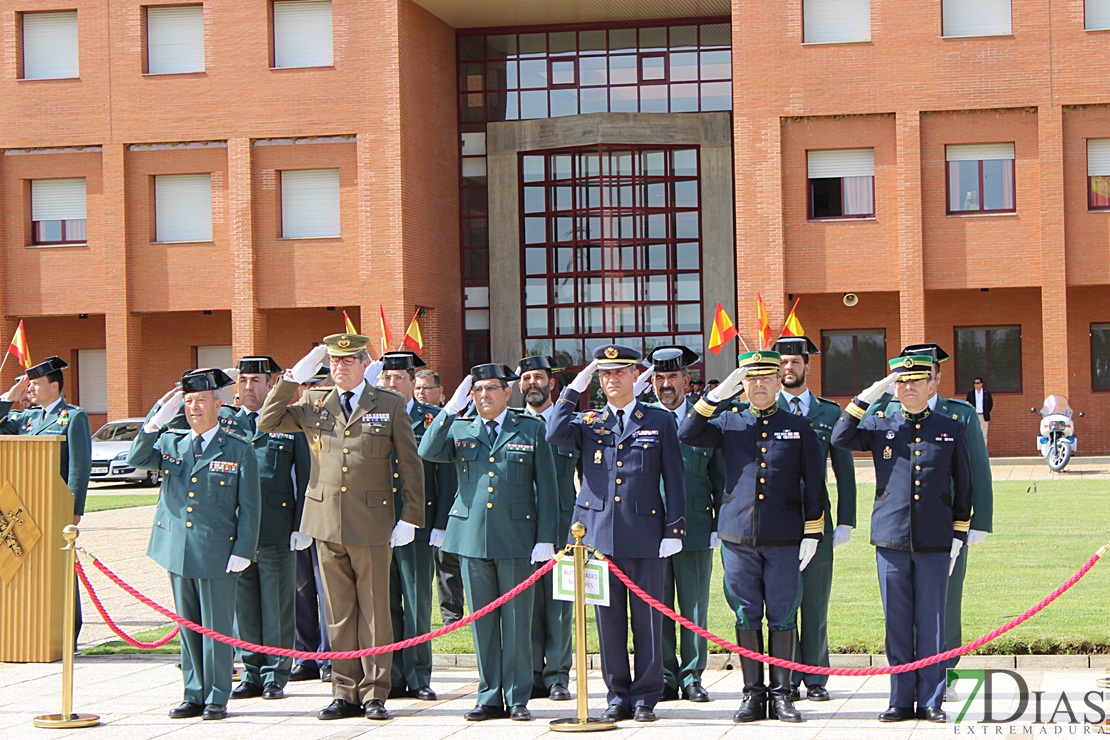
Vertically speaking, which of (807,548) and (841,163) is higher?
(841,163)

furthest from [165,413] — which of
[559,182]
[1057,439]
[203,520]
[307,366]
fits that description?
[559,182]

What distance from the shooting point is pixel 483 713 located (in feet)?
26.9

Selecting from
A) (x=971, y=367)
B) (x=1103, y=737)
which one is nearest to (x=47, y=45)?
(x=971, y=367)

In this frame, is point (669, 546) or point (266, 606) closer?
point (669, 546)

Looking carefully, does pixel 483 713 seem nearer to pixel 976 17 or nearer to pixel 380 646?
pixel 380 646

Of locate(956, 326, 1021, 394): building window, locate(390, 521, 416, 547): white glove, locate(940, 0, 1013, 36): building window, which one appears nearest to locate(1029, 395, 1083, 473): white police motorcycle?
locate(956, 326, 1021, 394): building window

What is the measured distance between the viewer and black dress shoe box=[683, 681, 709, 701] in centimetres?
859

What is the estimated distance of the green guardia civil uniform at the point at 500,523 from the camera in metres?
8.34

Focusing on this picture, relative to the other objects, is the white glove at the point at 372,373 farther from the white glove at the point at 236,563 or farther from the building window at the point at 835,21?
the building window at the point at 835,21

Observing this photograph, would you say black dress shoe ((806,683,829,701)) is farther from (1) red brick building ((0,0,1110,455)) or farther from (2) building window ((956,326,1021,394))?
(2) building window ((956,326,1021,394))

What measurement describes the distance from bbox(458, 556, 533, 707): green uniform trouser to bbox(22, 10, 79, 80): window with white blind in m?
29.7

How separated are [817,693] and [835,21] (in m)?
26.5

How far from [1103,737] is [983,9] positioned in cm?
2819

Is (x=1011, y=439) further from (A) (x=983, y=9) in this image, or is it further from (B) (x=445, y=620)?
(B) (x=445, y=620)
